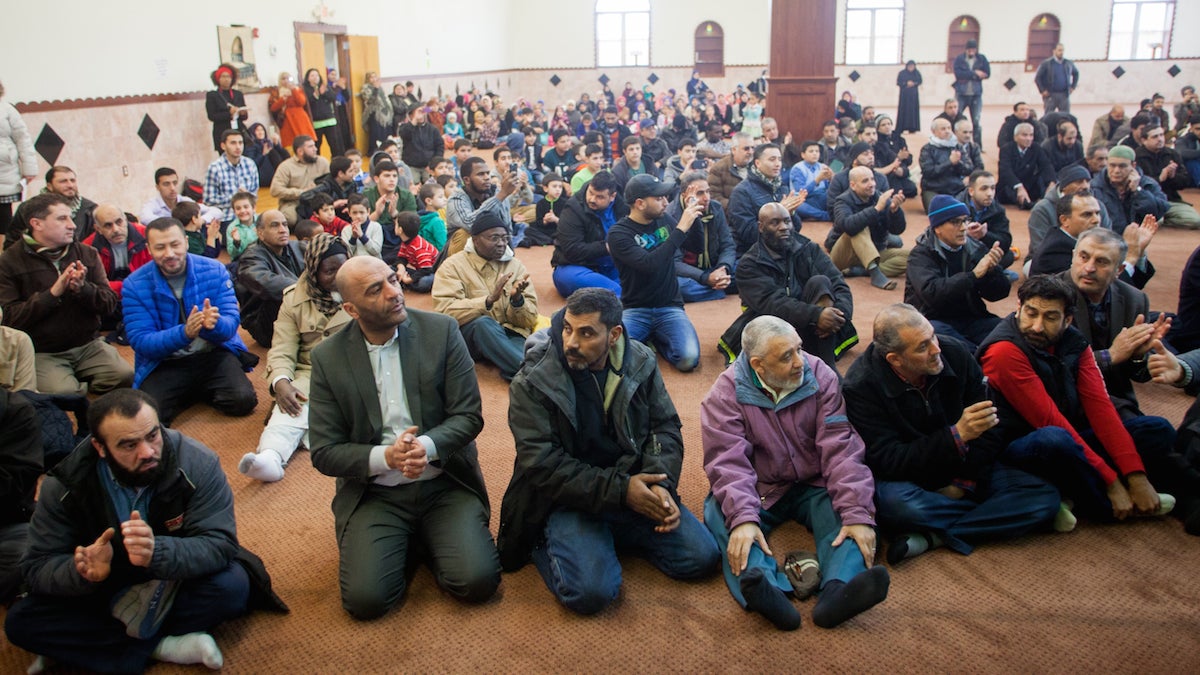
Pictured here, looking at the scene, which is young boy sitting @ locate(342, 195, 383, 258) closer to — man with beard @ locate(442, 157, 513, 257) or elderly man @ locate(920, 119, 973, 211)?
man with beard @ locate(442, 157, 513, 257)

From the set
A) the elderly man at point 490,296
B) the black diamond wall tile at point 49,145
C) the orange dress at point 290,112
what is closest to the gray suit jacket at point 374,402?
the elderly man at point 490,296

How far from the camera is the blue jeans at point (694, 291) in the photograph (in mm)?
6646

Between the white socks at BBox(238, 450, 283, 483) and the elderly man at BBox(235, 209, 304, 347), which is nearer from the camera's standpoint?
the white socks at BBox(238, 450, 283, 483)

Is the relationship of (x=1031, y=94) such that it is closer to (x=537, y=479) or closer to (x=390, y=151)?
(x=390, y=151)

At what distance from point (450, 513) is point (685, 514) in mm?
828

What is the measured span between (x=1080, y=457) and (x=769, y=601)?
54.6 inches

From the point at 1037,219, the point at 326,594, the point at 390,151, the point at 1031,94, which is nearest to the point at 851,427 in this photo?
the point at 326,594

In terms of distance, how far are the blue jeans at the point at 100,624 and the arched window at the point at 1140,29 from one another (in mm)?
23975

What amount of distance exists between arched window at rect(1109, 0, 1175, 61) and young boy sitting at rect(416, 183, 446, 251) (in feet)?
65.6

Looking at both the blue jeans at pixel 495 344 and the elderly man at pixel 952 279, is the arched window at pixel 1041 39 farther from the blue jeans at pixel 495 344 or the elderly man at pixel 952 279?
the blue jeans at pixel 495 344

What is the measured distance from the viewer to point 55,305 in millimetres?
4488

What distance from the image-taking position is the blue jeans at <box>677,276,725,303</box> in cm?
665

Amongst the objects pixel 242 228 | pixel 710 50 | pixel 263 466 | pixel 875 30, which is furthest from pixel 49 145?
pixel 875 30

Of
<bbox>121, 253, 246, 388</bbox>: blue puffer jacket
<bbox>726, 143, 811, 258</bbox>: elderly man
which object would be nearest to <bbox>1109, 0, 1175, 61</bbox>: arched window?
<bbox>726, 143, 811, 258</bbox>: elderly man
